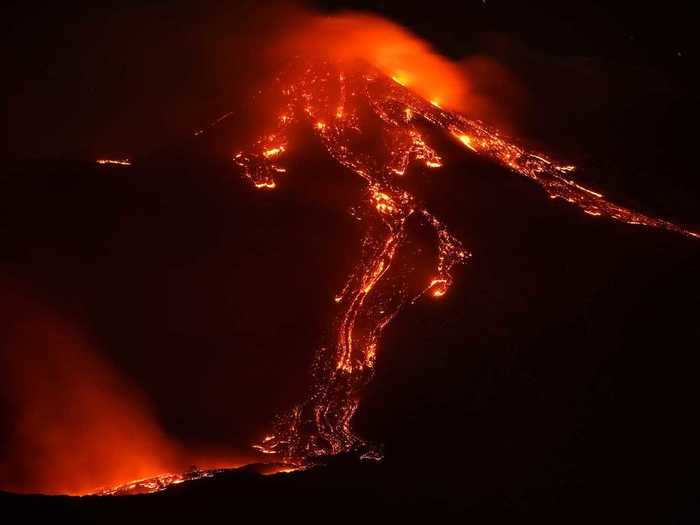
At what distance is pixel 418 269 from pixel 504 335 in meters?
1.58

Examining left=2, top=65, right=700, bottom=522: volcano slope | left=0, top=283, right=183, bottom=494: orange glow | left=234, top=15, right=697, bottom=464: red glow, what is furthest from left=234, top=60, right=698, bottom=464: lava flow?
left=0, top=283, right=183, bottom=494: orange glow

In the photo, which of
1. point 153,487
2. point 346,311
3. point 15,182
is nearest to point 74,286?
point 15,182

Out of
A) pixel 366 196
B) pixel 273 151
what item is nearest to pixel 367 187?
pixel 366 196

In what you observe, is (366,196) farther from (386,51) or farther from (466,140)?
(386,51)

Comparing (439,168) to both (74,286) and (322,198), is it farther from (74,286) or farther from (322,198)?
(74,286)

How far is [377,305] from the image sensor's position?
964cm

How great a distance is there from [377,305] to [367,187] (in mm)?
2560

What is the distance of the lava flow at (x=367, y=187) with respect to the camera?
8242 mm

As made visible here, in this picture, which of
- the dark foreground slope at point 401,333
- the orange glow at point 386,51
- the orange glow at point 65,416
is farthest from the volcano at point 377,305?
the orange glow at point 386,51

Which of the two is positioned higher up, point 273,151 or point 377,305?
point 273,151

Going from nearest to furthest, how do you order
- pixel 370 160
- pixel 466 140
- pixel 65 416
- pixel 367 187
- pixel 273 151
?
pixel 65 416
pixel 367 187
pixel 370 160
pixel 273 151
pixel 466 140

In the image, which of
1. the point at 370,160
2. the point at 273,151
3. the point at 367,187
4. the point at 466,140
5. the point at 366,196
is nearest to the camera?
the point at 366,196

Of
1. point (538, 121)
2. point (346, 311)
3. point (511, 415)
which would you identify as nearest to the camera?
point (511, 415)

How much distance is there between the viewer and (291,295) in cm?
991
